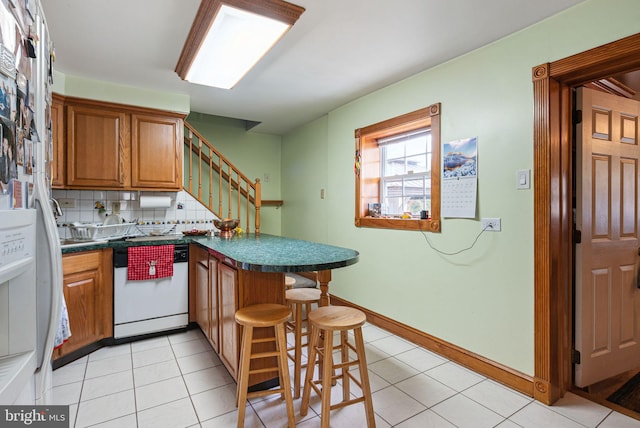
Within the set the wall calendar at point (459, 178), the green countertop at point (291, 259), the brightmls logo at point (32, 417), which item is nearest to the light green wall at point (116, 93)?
the green countertop at point (291, 259)

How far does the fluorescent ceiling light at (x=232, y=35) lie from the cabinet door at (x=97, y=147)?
1081 millimetres

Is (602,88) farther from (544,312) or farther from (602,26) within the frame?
(544,312)

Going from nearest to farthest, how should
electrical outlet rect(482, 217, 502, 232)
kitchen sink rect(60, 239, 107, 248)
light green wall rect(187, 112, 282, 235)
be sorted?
electrical outlet rect(482, 217, 502, 232) < kitchen sink rect(60, 239, 107, 248) < light green wall rect(187, 112, 282, 235)

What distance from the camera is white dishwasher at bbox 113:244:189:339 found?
2854mm

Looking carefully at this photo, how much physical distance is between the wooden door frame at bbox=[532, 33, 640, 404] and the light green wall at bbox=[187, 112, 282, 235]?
3.92 metres

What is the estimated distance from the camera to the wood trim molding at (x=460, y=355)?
215 centimetres

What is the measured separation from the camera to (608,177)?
227 centimetres

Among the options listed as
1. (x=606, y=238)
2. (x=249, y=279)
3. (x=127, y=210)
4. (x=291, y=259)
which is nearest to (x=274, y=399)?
(x=249, y=279)

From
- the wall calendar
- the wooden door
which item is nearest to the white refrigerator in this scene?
the wall calendar

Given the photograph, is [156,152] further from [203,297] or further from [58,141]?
[203,297]

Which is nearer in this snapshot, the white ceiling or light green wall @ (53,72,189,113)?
the white ceiling

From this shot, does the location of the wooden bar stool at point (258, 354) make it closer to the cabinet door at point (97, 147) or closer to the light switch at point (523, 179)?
the light switch at point (523, 179)

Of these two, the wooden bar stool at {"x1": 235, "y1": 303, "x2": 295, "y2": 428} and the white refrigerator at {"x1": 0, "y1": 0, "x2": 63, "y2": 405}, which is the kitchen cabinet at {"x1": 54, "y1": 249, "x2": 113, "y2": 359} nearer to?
the wooden bar stool at {"x1": 235, "y1": 303, "x2": 295, "y2": 428}

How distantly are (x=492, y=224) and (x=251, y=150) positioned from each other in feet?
→ 12.6
